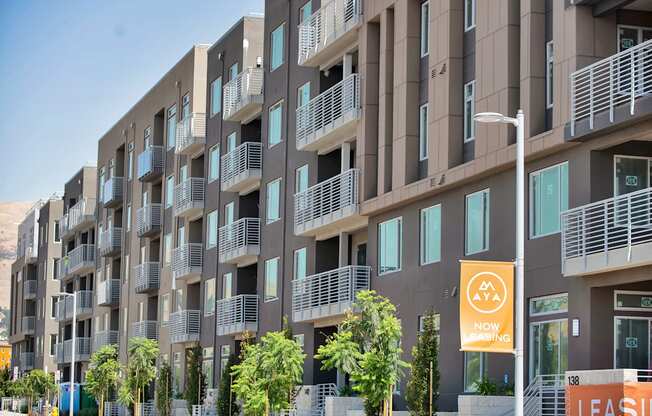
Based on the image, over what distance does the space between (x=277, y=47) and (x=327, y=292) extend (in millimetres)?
12841

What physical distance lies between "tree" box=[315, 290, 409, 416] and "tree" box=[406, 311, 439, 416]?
0.46 m

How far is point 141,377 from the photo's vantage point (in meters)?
64.6

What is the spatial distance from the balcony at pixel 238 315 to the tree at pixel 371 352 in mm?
17387

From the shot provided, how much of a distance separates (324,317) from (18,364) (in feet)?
268

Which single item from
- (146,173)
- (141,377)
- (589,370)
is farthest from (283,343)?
(146,173)

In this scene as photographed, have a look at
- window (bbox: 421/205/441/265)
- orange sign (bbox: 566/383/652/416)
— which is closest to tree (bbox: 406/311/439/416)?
window (bbox: 421/205/441/265)

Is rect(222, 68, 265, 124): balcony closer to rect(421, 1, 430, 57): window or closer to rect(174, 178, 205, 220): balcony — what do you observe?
rect(174, 178, 205, 220): balcony

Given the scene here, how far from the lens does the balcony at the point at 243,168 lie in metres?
54.7

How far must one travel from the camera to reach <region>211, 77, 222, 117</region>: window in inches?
2409

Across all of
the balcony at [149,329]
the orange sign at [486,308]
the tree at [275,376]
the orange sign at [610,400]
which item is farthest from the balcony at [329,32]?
the balcony at [149,329]

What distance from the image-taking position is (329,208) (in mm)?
44938

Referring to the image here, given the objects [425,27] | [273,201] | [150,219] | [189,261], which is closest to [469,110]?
[425,27]

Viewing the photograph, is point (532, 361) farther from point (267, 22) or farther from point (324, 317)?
point (267, 22)

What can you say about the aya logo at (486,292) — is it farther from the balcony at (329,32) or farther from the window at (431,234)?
the balcony at (329,32)
